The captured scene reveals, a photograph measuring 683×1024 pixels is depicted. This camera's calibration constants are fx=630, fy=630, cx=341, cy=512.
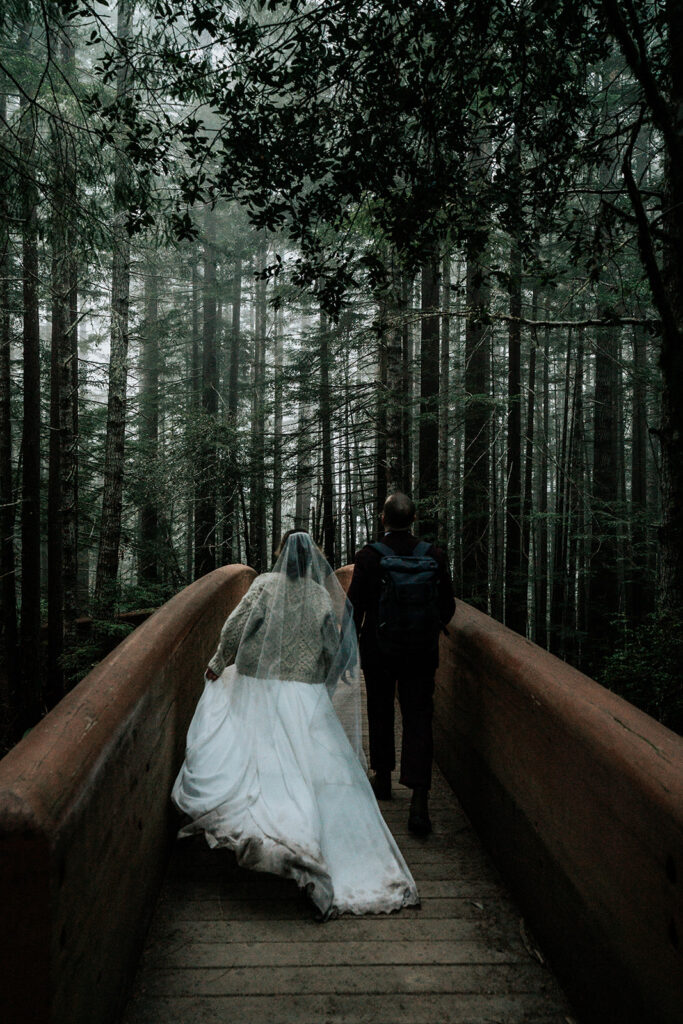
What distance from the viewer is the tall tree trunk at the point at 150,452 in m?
13.8

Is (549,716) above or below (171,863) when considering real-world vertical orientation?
above

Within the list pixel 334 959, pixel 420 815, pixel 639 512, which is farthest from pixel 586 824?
pixel 639 512

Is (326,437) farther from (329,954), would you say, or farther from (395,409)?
(329,954)

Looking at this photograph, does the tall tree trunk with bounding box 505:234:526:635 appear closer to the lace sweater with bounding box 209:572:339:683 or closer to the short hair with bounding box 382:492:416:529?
the short hair with bounding box 382:492:416:529

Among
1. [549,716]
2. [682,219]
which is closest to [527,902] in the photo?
[549,716]

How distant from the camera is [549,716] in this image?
2332 millimetres

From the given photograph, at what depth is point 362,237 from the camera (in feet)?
35.0

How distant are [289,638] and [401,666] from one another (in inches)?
28.1

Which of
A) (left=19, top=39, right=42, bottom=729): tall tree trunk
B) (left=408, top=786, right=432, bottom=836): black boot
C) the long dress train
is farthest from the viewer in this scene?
(left=19, top=39, right=42, bottom=729): tall tree trunk

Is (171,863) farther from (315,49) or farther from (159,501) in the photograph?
(159,501)

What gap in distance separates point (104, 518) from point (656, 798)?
10809 mm

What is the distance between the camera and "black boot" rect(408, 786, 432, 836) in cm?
349

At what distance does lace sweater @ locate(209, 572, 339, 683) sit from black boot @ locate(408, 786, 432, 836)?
851 mm

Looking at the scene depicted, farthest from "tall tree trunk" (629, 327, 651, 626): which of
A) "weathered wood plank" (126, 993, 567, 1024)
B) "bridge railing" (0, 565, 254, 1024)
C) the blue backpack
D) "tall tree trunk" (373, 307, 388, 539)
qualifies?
"bridge railing" (0, 565, 254, 1024)
